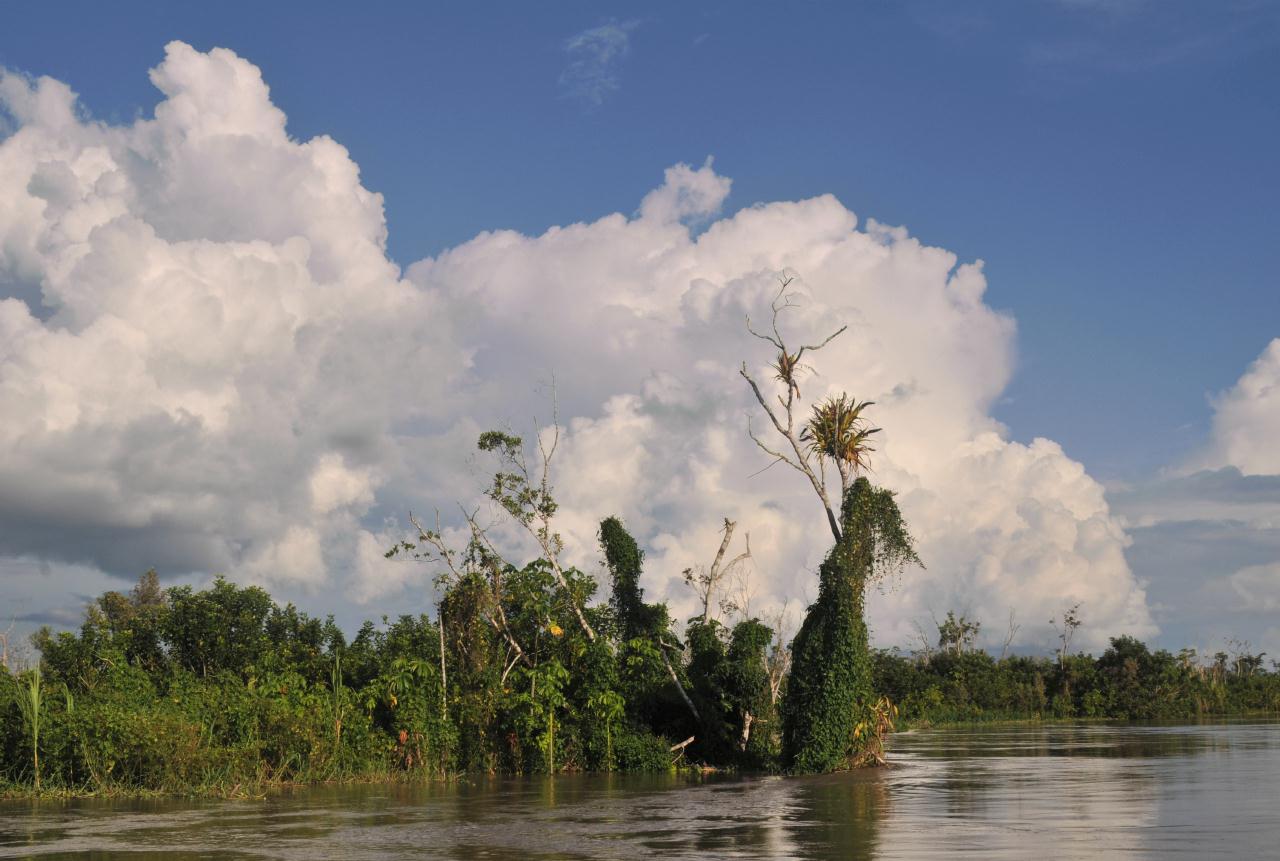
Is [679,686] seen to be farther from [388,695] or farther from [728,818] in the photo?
[728,818]

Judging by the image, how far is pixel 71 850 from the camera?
16062 millimetres

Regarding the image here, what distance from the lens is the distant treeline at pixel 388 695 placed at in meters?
25.1

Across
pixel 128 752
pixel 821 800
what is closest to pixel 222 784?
pixel 128 752

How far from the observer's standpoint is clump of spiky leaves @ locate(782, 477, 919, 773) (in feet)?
95.4

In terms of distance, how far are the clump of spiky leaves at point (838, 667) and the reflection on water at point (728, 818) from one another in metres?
1.08

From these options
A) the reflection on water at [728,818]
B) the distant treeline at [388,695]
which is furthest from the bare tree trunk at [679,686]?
the reflection on water at [728,818]

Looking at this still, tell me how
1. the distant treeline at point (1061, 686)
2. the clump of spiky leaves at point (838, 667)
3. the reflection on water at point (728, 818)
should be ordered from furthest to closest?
the distant treeline at point (1061, 686) < the clump of spiky leaves at point (838, 667) < the reflection on water at point (728, 818)

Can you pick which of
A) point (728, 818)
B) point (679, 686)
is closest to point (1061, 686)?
point (679, 686)

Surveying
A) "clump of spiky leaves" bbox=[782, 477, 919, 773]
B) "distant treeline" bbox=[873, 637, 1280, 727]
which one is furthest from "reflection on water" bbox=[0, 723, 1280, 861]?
"distant treeline" bbox=[873, 637, 1280, 727]

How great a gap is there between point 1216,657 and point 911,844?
96.5 m

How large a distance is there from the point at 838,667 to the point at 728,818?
10199mm

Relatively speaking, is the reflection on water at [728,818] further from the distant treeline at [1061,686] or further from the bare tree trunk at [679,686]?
the distant treeline at [1061,686]

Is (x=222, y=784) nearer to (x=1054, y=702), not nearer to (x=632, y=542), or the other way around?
(x=632, y=542)

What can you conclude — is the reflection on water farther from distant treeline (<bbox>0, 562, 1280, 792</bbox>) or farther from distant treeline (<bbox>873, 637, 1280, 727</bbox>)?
distant treeline (<bbox>873, 637, 1280, 727</bbox>)
